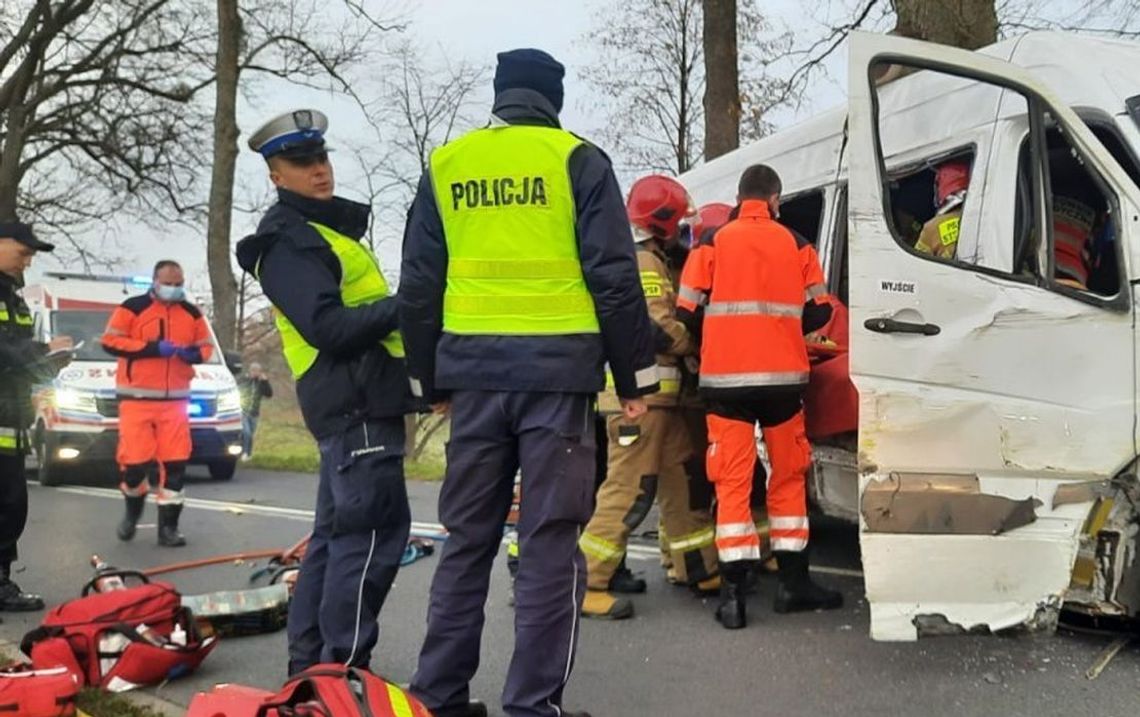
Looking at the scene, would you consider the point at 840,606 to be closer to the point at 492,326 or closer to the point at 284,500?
the point at 492,326

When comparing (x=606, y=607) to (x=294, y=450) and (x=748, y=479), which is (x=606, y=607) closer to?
(x=748, y=479)

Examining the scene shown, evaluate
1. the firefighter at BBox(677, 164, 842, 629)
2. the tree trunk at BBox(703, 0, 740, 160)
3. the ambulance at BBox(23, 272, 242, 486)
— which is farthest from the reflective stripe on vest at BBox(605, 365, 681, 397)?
the tree trunk at BBox(703, 0, 740, 160)

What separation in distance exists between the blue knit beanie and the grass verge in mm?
1725

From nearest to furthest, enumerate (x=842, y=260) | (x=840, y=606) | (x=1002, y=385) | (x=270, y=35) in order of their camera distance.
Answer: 1. (x=1002, y=385)
2. (x=840, y=606)
3. (x=842, y=260)
4. (x=270, y=35)

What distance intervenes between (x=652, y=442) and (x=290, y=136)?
2067 millimetres

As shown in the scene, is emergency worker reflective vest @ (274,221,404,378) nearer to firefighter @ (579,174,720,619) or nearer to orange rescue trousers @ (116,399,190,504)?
firefighter @ (579,174,720,619)

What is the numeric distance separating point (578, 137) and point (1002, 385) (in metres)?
1.66

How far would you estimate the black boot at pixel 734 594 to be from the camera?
453 cm

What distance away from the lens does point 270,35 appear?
18641 millimetres

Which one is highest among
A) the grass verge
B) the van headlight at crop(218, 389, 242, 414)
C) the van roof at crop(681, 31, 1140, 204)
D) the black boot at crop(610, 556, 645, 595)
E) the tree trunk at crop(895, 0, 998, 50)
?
the tree trunk at crop(895, 0, 998, 50)

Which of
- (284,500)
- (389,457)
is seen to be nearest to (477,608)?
(389,457)

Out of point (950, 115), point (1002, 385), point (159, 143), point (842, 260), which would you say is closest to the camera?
point (1002, 385)

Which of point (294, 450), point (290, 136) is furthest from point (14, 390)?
point (294, 450)

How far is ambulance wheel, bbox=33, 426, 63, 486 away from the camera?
1116cm
